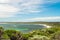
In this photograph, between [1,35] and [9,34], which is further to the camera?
[9,34]

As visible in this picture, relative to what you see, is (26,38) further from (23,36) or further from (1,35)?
(1,35)

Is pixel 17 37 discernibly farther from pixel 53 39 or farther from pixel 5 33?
pixel 53 39

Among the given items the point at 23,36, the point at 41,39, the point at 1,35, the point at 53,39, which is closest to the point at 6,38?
the point at 1,35

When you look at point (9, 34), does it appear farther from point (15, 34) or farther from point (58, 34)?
point (58, 34)

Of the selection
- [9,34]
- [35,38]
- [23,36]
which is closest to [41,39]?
[35,38]

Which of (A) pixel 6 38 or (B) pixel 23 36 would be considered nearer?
(A) pixel 6 38

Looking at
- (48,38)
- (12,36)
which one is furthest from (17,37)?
(48,38)

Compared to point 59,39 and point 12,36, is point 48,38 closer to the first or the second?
point 59,39
